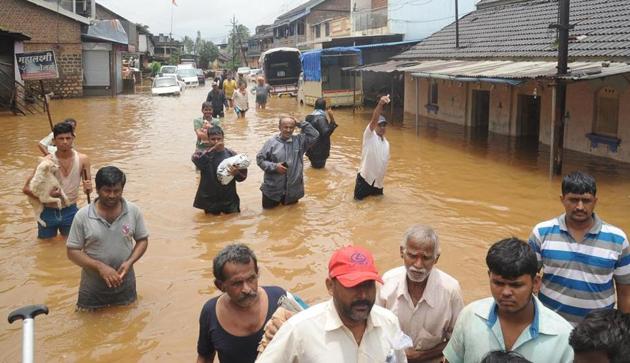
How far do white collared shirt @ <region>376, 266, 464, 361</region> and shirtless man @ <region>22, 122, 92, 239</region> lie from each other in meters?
4.42

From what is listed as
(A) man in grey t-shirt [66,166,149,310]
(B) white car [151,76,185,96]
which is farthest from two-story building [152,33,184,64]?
(A) man in grey t-shirt [66,166,149,310]

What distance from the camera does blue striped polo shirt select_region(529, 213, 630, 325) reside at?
3.22m

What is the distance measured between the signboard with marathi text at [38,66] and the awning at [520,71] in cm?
887

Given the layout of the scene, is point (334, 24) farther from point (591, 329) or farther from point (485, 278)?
point (591, 329)

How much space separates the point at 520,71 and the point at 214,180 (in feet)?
23.5

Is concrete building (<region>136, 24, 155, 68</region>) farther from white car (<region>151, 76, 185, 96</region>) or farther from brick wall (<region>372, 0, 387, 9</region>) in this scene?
brick wall (<region>372, 0, 387, 9</region>)

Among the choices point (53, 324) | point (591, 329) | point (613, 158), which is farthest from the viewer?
point (613, 158)

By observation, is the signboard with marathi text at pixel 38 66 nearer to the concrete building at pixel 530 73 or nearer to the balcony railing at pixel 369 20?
the concrete building at pixel 530 73

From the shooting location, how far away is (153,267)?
6.71m

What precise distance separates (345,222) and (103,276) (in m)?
4.32

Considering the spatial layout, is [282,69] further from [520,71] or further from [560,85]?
[560,85]

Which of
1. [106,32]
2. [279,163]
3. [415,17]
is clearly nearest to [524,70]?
[279,163]

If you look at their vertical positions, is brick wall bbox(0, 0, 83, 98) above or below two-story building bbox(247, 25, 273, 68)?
below

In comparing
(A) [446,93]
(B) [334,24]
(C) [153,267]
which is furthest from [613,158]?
(B) [334,24]
